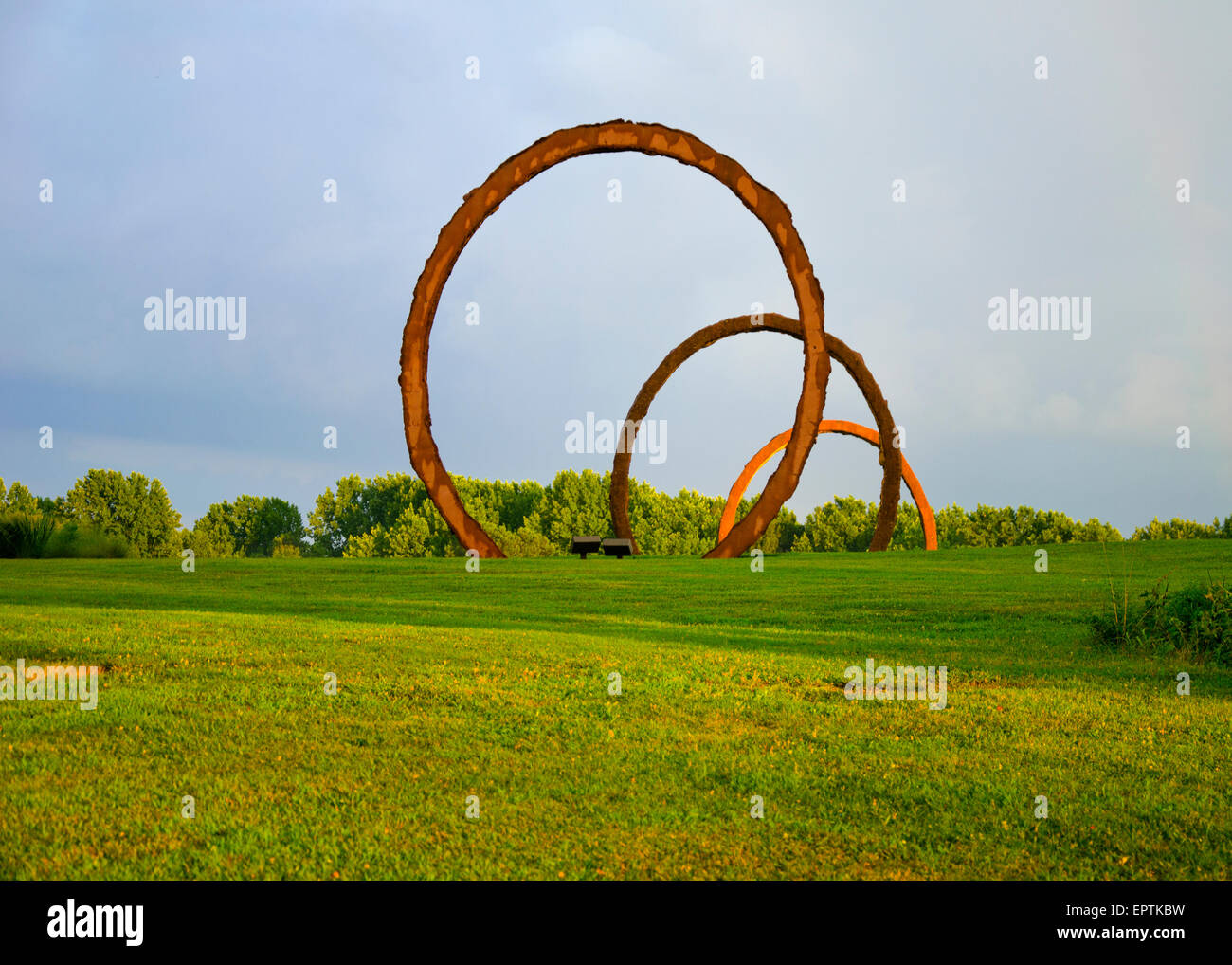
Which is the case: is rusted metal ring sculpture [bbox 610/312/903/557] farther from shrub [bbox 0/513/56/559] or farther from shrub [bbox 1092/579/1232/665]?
shrub [bbox 1092/579/1232/665]

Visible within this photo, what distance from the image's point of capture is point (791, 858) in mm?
5137

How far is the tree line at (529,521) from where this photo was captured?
67688mm

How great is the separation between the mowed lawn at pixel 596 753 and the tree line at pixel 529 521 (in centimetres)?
5148

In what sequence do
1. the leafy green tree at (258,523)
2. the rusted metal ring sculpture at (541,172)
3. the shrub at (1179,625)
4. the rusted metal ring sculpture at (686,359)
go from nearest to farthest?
1. the shrub at (1179,625)
2. the rusted metal ring sculpture at (541,172)
3. the rusted metal ring sculpture at (686,359)
4. the leafy green tree at (258,523)

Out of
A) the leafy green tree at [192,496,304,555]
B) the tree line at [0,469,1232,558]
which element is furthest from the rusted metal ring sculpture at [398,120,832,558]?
the leafy green tree at [192,496,304,555]

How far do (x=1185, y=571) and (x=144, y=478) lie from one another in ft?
223

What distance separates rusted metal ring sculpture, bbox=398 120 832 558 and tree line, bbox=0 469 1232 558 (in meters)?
36.6

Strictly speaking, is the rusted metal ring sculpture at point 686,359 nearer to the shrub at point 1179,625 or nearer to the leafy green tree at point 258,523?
the shrub at point 1179,625

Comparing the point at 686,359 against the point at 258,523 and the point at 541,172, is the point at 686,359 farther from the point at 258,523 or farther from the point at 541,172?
the point at 258,523

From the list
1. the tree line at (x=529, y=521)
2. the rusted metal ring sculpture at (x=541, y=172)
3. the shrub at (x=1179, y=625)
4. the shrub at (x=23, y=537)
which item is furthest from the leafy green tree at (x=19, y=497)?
the shrub at (x=1179, y=625)

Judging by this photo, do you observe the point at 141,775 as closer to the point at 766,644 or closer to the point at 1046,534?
the point at 766,644

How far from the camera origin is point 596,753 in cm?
691

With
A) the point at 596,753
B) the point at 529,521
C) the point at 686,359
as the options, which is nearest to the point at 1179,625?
the point at 596,753
